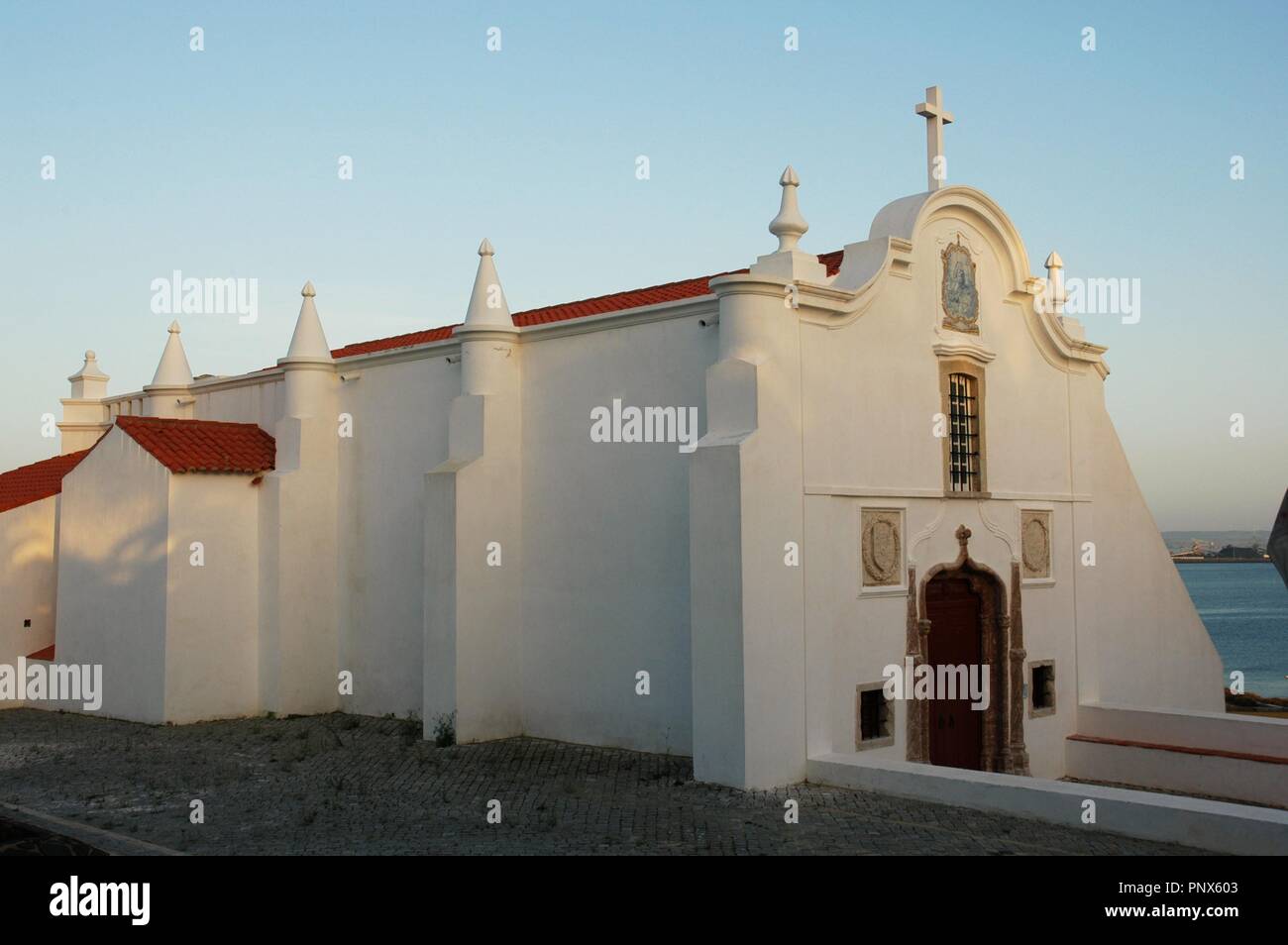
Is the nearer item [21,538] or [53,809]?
[53,809]

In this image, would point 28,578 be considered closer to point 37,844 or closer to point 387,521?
point 387,521

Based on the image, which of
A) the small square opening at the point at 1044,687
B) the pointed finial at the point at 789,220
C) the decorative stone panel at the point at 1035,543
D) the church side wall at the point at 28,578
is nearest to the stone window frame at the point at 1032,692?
the small square opening at the point at 1044,687

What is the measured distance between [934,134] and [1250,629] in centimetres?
10330

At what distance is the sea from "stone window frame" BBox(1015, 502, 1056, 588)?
2356 centimetres

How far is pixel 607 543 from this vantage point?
1561cm

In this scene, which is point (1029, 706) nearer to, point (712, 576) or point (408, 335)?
point (712, 576)

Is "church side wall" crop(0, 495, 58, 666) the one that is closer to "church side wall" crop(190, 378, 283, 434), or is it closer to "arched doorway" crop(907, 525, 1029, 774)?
"church side wall" crop(190, 378, 283, 434)

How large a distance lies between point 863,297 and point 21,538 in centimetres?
1569

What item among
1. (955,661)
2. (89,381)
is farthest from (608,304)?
(89,381)

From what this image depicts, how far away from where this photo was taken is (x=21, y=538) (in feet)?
68.8

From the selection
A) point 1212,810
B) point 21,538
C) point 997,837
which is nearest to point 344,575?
point 21,538

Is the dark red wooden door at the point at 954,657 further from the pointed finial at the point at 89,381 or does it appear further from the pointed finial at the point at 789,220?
the pointed finial at the point at 89,381

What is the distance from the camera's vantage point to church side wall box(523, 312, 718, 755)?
14.8 m
